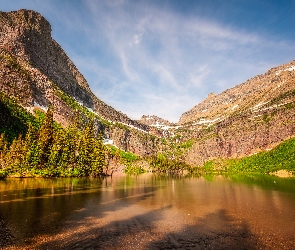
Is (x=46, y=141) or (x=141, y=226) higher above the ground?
(x=46, y=141)

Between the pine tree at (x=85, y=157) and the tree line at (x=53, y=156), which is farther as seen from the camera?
the pine tree at (x=85, y=157)

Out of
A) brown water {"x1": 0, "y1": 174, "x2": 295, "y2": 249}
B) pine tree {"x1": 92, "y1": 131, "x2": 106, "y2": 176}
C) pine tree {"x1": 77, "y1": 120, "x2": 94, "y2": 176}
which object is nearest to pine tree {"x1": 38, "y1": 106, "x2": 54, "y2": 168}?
pine tree {"x1": 77, "y1": 120, "x2": 94, "y2": 176}

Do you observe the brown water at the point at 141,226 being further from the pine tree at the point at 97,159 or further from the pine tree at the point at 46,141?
the pine tree at the point at 97,159

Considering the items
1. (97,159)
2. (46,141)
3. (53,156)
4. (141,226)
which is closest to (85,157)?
(97,159)

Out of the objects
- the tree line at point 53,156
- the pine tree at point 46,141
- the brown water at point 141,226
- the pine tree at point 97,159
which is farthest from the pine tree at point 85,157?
the brown water at point 141,226

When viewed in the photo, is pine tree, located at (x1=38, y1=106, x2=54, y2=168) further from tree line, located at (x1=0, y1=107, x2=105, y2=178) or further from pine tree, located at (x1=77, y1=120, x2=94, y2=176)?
pine tree, located at (x1=77, y1=120, x2=94, y2=176)

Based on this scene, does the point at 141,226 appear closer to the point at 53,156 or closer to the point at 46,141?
the point at 53,156

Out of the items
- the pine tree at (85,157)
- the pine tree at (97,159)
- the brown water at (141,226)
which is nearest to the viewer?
the brown water at (141,226)

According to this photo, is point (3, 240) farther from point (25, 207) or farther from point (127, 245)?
point (25, 207)

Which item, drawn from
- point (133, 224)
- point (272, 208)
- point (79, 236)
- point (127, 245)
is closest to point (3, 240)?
point (79, 236)

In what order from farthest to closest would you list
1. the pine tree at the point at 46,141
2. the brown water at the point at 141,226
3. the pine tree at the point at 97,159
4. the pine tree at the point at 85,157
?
the pine tree at the point at 97,159 → the pine tree at the point at 85,157 → the pine tree at the point at 46,141 → the brown water at the point at 141,226

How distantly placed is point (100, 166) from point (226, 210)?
8232 centimetres

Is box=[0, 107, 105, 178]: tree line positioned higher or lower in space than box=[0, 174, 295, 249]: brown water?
higher

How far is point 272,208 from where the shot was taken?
131 feet
